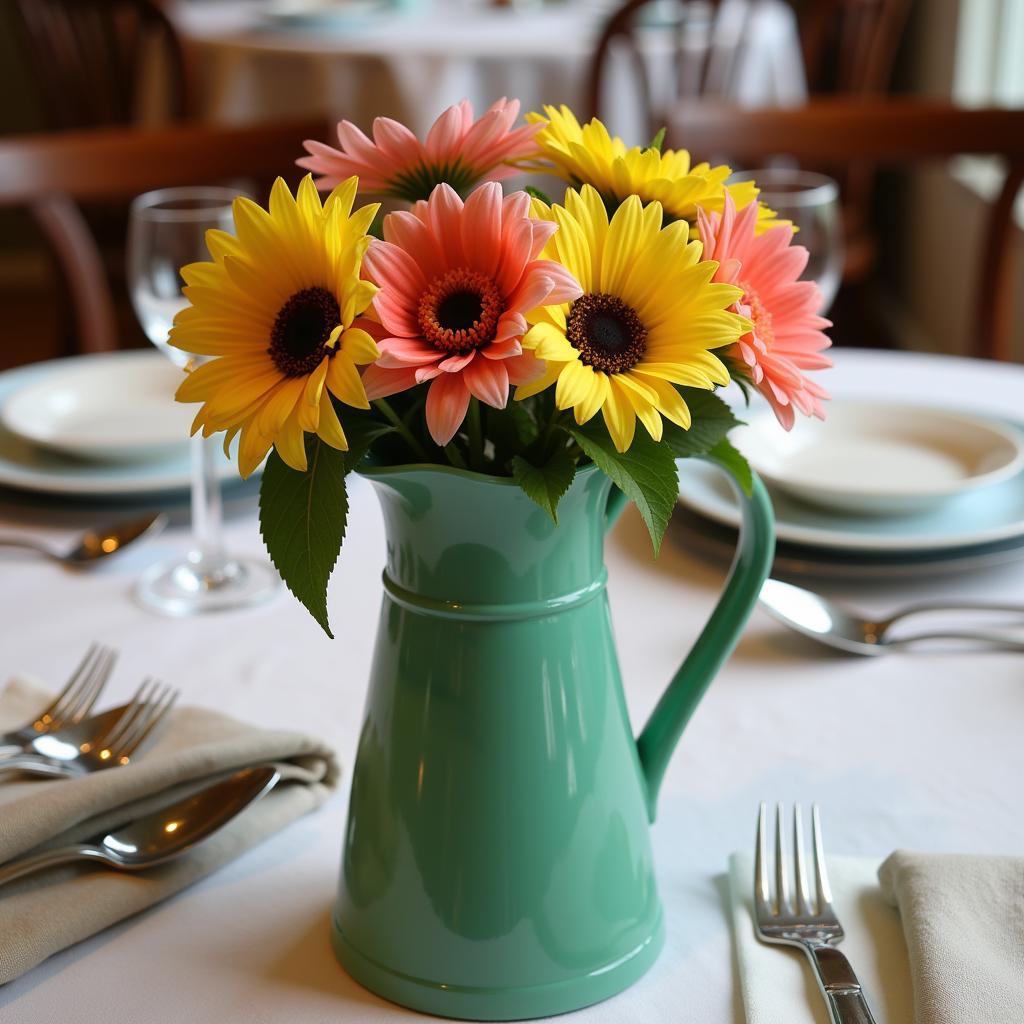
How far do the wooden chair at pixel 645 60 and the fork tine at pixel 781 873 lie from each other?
1.95 m

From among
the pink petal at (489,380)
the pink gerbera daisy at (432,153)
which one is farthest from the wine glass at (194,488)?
the pink petal at (489,380)

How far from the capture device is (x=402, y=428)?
1.36 feet

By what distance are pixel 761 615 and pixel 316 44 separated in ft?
7.24

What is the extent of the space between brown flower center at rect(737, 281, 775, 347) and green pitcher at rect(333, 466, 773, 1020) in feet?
0.22

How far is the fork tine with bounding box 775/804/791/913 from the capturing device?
0.50m

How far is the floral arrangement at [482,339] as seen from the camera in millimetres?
374

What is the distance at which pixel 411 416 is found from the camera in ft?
1.41

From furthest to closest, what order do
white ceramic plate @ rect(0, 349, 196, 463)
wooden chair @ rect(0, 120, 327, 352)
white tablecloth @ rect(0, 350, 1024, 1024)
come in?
wooden chair @ rect(0, 120, 327, 352)
white ceramic plate @ rect(0, 349, 196, 463)
white tablecloth @ rect(0, 350, 1024, 1024)

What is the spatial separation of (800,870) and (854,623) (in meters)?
0.23

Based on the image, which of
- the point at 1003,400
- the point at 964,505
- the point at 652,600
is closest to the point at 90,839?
the point at 652,600

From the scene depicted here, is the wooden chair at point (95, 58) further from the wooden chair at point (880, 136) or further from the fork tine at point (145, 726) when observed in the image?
the fork tine at point (145, 726)

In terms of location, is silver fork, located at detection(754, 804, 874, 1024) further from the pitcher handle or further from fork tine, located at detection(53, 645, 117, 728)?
fork tine, located at detection(53, 645, 117, 728)

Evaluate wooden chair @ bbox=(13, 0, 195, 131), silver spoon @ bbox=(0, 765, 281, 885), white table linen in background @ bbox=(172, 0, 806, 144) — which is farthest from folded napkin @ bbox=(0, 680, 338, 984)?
wooden chair @ bbox=(13, 0, 195, 131)

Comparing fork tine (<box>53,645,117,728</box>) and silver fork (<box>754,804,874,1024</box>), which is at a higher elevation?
silver fork (<box>754,804,874,1024</box>)
